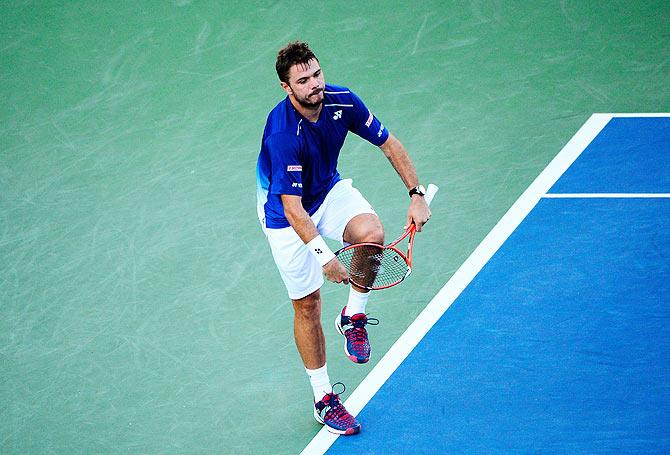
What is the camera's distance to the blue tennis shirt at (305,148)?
603cm

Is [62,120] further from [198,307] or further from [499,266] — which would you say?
[499,266]

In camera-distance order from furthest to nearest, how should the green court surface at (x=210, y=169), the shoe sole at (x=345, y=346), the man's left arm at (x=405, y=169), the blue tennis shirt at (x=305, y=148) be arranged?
the green court surface at (x=210, y=169), the shoe sole at (x=345, y=346), the man's left arm at (x=405, y=169), the blue tennis shirt at (x=305, y=148)

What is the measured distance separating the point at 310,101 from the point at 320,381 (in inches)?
72.4

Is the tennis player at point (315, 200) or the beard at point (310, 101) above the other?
the beard at point (310, 101)

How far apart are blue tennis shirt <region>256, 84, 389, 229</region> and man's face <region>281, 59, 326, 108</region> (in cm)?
17

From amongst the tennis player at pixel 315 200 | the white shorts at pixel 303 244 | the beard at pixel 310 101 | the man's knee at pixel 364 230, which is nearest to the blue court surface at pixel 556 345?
the tennis player at pixel 315 200

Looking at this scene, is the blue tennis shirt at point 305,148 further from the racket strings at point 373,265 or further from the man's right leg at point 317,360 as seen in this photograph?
the man's right leg at point 317,360

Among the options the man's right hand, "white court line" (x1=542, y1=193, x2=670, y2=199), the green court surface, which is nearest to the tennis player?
the man's right hand

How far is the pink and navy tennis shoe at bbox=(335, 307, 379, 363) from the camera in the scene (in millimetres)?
6703

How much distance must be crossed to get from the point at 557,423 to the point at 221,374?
2316 mm

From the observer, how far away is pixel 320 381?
6.67 m

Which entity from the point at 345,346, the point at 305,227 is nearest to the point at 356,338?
the point at 345,346

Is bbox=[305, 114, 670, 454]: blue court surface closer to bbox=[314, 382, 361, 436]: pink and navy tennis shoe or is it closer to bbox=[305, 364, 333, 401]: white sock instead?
bbox=[314, 382, 361, 436]: pink and navy tennis shoe

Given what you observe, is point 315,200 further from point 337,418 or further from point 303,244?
point 337,418
